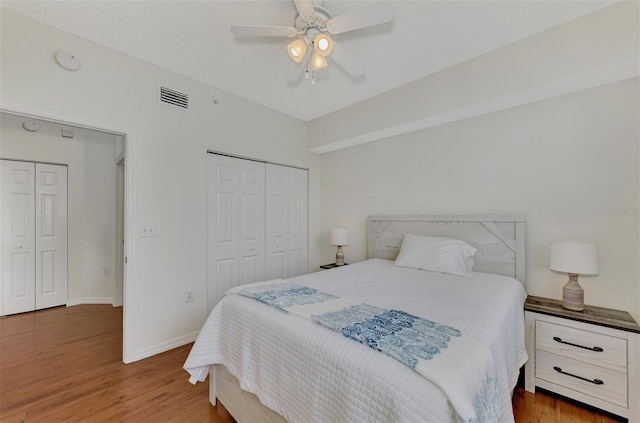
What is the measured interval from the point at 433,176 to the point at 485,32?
4.32 ft

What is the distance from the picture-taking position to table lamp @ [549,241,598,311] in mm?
1802

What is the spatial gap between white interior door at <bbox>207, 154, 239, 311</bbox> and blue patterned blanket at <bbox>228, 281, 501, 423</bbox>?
5.35ft

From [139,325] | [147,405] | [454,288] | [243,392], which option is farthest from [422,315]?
[139,325]

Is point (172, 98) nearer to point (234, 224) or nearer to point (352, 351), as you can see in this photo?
point (234, 224)

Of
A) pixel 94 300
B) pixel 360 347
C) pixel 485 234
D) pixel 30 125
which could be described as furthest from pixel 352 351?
pixel 30 125

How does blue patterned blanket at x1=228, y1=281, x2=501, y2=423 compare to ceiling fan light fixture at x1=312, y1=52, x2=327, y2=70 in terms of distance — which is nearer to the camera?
blue patterned blanket at x1=228, y1=281, x2=501, y2=423

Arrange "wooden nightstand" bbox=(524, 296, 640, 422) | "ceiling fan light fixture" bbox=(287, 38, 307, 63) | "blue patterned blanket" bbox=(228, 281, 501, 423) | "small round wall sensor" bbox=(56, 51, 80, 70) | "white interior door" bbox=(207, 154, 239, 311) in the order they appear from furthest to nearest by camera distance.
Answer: "white interior door" bbox=(207, 154, 239, 311) → "small round wall sensor" bbox=(56, 51, 80, 70) → "ceiling fan light fixture" bbox=(287, 38, 307, 63) → "wooden nightstand" bbox=(524, 296, 640, 422) → "blue patterned blanket" bbox=(228, 281, 501, 423)

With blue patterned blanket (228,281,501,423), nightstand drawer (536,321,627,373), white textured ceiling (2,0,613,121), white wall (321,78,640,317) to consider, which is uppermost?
white textured ceiling (2,0,613,121)

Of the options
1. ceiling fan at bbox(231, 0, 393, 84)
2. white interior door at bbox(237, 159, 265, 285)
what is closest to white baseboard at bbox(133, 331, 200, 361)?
white interior door at bbox(237, 159, 265, 285)

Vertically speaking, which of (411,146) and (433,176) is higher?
(411,146)

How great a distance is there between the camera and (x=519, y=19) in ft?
6.10

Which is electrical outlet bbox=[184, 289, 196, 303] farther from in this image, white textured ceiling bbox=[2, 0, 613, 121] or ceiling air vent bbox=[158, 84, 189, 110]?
white textured ceiling bbox=[2, 0, 613, 121]

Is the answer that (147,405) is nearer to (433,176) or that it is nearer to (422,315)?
(422,315)

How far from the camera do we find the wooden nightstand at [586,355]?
162 cm
